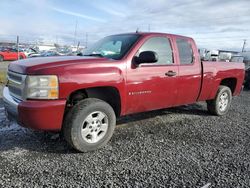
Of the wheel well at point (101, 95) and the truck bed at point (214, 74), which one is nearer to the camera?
the wheel well at point (101, 95)

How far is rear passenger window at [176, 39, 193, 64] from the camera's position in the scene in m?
5.28

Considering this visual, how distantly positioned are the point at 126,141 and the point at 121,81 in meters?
1.02

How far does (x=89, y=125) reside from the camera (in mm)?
3965

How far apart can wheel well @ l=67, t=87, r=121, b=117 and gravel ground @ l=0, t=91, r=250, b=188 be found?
624 mm

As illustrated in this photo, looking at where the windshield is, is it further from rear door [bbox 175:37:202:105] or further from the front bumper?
the front bumper

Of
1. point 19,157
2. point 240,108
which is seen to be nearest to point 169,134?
point 19,157

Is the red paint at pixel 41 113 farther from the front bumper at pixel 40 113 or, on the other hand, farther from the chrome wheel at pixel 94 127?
the chrome wheel at pixel 94 127

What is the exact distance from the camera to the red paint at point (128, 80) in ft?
11.6

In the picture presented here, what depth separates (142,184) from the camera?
3102 millimetres

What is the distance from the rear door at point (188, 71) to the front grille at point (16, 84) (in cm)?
283

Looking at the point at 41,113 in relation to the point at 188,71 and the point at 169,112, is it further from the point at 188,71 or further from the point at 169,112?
the point at 169,112

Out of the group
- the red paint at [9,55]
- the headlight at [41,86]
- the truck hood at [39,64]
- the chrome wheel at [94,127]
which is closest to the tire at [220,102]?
the chrome wheel at [94,127]

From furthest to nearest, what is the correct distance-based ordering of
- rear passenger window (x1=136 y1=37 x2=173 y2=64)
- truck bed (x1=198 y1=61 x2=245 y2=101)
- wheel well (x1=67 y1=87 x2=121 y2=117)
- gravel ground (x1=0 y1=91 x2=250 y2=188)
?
truck bed (x1=198 y1=61 x2=245 y2=101)
rear passenger window (x1=136 y1=37 x2=173 y2=64)
wheel well (x1=67 y1=87 x2=121 y2=117)
gravel ground (x1=0 y1=91 x2=250 y2=188)

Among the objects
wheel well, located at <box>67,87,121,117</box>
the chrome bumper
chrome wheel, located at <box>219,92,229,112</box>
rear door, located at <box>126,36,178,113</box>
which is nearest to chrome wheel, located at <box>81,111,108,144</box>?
wheel well, located at <box>67,87,121,117</box>
